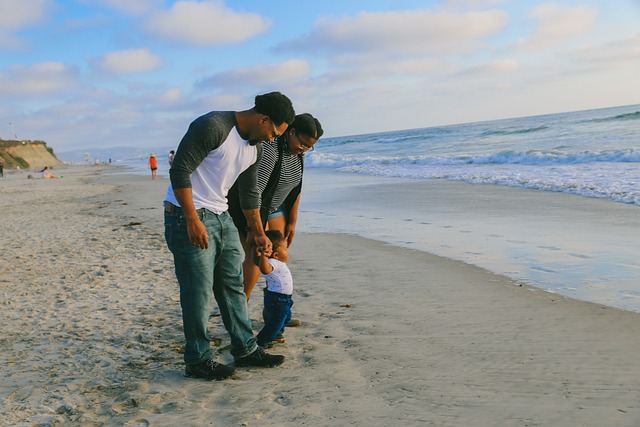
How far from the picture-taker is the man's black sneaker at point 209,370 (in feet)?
11.2

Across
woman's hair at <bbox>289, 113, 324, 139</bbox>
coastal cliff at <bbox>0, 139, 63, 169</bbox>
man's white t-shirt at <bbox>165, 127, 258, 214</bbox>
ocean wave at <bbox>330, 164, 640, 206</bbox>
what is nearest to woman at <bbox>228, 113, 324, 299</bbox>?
woman's hair at <bbox>289, 113, 324, 139</bbox>

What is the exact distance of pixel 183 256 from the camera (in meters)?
3.25

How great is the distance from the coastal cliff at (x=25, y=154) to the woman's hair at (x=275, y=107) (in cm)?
6729

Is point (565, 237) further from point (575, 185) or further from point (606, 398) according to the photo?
point (575, 185)

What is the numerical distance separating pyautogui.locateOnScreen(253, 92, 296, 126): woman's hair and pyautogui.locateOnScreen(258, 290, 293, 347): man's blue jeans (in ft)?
4.53

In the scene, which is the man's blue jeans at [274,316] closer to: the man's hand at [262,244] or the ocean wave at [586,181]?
the man's hand at [262,244]

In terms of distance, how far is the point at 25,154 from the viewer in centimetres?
6875

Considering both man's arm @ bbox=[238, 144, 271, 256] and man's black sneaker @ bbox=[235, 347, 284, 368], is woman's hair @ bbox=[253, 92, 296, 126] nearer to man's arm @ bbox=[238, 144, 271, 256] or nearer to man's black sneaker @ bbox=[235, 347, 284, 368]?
man's arm @ bbox=[238, 144, 271, 256]

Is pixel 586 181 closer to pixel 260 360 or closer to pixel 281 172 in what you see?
pixel 281 172

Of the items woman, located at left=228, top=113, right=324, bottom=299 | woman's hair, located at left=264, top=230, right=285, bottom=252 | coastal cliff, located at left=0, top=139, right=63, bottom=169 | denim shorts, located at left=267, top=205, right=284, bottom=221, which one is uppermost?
coastal cliff, located at left=0, top=139, right=63, bottom=169

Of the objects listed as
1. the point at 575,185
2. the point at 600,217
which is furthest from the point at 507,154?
the point at 600,217

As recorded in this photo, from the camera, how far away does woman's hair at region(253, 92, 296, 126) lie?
3172 millimetres

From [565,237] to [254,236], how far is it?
17.3ft

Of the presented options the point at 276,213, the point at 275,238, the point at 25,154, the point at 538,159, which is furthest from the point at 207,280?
the point at 25,154
